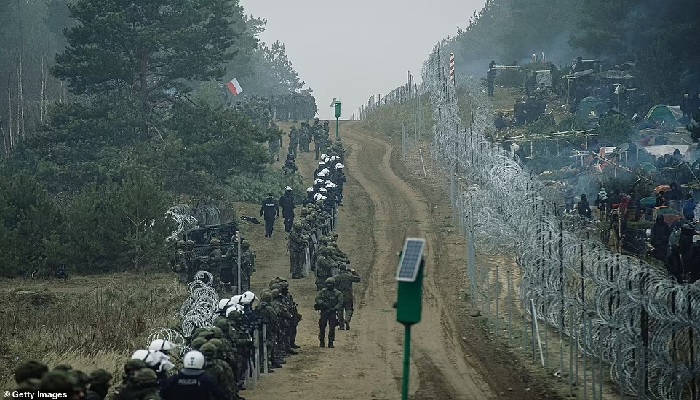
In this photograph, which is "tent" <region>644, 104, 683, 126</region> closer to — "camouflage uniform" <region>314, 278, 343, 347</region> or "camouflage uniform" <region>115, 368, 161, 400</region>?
"camouflage uniform" <region>314, 278, 343, 347</region>

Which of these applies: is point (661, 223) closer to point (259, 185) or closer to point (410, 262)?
point (410, 262)

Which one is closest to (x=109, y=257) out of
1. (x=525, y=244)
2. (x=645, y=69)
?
(x=525, y=244)

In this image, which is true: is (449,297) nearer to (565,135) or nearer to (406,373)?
(406,373)

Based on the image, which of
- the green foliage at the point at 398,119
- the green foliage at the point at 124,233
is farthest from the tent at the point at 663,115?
the green foliage at the point at 124,233

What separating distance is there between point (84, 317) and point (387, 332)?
22.2 feet

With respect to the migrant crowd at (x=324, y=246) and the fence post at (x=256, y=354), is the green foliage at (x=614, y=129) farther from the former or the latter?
the fence post at (x=256, y=354)

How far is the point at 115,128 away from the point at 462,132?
13021mm

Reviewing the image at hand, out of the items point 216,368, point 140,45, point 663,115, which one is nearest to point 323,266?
point 216,368

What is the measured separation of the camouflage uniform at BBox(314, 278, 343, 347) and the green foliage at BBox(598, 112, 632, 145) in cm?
2341

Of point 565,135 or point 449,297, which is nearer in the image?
point 449,297

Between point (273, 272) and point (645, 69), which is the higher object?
point (645, 69)

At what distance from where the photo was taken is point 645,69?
5038 centimetres

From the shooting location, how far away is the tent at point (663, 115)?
44472 millimetres

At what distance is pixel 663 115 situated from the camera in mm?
45000
